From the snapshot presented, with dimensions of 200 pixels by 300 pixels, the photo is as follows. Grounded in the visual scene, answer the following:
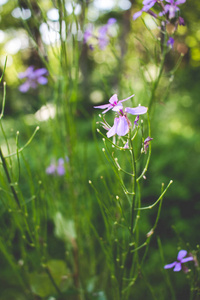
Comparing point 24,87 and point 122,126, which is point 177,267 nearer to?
point 122,126

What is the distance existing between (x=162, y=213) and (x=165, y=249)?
39cm

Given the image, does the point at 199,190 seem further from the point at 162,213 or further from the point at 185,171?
the point at 162,213

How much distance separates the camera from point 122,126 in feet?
1.66

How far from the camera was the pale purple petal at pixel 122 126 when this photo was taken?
0.50 metres

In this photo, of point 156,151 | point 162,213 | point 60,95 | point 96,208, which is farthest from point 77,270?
point 156,151

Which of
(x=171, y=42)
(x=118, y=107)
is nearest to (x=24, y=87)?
(x=171, y=42)

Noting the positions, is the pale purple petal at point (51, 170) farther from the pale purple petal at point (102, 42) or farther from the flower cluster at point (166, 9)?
the flower cluster at point (166, 9)

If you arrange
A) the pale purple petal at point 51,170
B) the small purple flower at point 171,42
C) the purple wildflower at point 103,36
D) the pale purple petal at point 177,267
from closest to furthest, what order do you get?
the pale purple petal at point 177,267 < the small purple flower at point 171,42 < the purple wildflower at point 103,36 < the pale purple petal at point 51,170

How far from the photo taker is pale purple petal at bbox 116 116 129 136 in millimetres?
496

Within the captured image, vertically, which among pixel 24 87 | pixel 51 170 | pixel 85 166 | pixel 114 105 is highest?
pixel 114 105

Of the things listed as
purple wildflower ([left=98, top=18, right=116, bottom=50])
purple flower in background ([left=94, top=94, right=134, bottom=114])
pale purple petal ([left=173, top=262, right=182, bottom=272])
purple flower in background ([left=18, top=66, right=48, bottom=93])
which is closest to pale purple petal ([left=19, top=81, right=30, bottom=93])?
purple flower in background ([left=18, top=66, right=48, bottom=93])

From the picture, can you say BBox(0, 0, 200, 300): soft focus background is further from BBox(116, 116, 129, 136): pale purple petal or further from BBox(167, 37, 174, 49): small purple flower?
BBox(116, 116, 129, 136): pale purple petal

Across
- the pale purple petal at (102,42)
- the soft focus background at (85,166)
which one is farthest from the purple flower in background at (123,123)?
the pale purple petal at (102,42)

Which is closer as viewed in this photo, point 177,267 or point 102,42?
point 177,267
